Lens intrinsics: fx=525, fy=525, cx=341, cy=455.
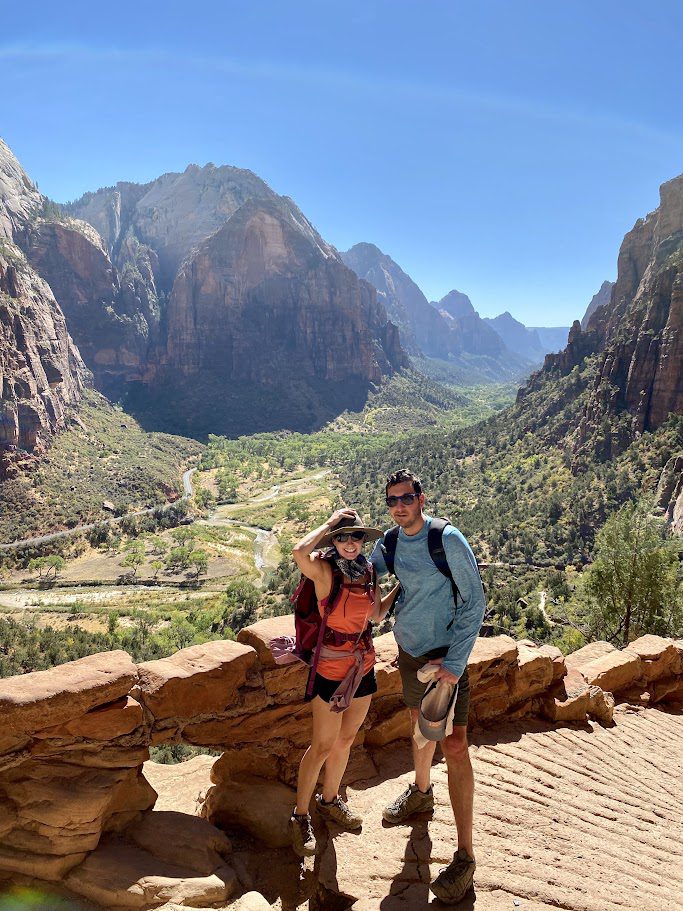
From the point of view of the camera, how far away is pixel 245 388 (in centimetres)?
14925

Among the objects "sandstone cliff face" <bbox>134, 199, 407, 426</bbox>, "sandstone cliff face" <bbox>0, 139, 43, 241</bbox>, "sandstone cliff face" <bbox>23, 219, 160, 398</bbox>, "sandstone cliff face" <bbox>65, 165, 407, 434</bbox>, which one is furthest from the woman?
A: "sandstone cliff face" <bbox>0, 139, 43, 241</bbox>

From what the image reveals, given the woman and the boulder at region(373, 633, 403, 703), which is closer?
the woman

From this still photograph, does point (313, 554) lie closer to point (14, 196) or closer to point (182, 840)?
point (182, 840)

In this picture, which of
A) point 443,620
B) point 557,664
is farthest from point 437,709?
point 557,664

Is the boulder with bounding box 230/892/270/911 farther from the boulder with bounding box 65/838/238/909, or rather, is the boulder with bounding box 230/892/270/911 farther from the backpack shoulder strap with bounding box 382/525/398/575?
the backpack shoulder strap with bounding box 382/525/398/575

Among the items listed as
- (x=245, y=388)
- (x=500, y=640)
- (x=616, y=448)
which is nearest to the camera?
(x=500, y=640)

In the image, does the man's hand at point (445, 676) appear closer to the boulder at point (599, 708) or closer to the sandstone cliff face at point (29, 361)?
the boulder at point (599, 708)

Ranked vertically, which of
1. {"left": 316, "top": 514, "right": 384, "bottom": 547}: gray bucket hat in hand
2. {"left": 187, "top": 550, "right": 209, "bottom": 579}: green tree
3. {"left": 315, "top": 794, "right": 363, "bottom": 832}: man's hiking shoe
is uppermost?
{"left": 316, "top": 514, "right": 384, "bottom": 547}: gray bucket hat in hand

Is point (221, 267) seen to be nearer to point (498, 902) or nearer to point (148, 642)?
point (148, 642)

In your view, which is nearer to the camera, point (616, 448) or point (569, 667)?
point (569, 667)

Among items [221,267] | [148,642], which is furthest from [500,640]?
[221,267]

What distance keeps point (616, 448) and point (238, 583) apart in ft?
129

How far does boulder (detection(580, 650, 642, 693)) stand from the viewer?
358 inches

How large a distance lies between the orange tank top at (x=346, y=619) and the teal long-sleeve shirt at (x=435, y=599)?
35 centimetres
